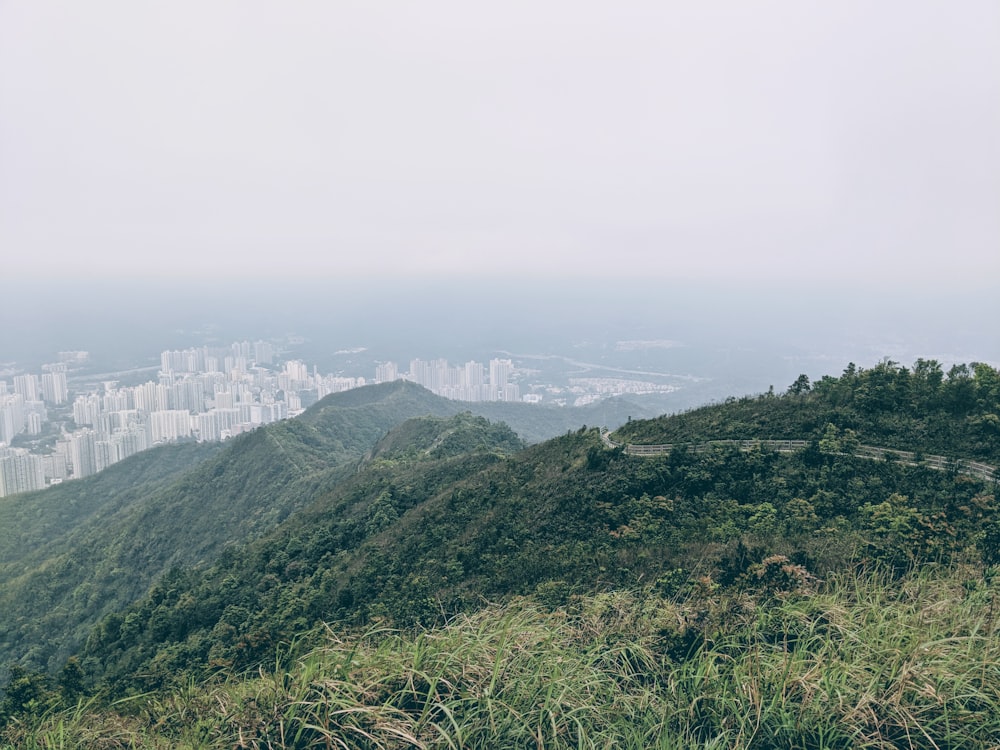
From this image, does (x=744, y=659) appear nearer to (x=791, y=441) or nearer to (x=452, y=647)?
(x=452, y=647)

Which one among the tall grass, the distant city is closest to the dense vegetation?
the tall grass

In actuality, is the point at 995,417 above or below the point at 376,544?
above

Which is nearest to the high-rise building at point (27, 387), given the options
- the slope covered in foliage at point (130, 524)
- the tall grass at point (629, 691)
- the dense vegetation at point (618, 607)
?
the slope covered in foliage at point (130, 524)

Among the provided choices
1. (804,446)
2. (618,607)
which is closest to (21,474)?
(804,446)

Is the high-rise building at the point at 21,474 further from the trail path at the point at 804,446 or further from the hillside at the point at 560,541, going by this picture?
the trail path at the point at 804,446

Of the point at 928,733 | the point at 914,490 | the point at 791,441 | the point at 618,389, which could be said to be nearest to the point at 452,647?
the point at 928,733

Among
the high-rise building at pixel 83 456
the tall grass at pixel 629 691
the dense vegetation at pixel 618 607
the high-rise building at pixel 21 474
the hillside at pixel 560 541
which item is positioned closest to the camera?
the tall grass at pixel 629 691
